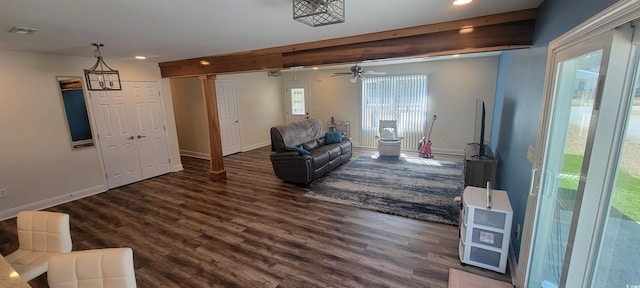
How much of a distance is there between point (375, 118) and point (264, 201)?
175 inches

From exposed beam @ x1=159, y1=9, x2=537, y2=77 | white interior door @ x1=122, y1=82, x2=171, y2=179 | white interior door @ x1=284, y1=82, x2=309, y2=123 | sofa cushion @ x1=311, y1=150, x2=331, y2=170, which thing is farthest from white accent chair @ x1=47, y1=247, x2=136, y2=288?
white interior door @ x1=284, y1=82, x2=309, y2=123

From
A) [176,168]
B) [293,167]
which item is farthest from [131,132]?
[293,167]

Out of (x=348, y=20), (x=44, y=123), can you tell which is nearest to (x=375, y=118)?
(x=348, y=20)

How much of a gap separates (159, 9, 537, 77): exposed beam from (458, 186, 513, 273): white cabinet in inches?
58.6

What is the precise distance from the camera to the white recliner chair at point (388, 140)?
618 centimetres

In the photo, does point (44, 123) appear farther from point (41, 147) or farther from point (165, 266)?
point (165, 266)

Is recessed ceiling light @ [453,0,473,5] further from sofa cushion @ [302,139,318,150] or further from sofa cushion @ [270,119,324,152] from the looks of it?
sofa cushion @ [302,139,318,150]

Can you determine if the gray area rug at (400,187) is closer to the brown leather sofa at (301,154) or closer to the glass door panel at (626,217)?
the brown leather sofa at (301,154)

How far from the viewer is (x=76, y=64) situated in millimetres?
4145

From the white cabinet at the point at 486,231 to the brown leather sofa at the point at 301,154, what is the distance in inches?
104

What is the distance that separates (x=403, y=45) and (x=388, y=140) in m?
3.66

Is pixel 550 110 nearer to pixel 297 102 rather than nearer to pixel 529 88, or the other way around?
pixel 529 88

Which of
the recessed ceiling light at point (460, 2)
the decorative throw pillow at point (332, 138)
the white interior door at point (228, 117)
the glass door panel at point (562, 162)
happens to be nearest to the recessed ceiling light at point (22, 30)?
the recessed ceiling light at point (460, 2)

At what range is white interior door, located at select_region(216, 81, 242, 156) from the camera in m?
6.76
